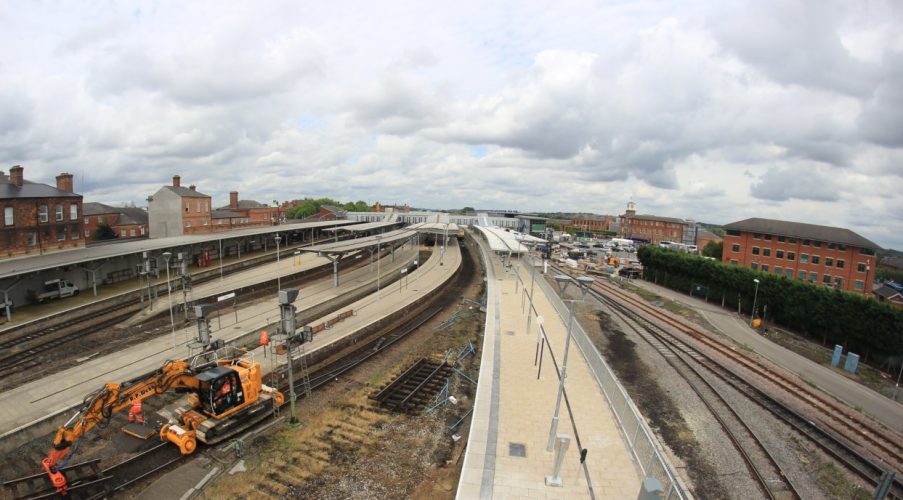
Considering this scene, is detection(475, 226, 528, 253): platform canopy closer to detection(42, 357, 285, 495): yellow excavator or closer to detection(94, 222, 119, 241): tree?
detection(42, 357, 285, 495): yellow excavator

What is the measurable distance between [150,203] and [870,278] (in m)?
87.1

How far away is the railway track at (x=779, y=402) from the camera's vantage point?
50.4 ft

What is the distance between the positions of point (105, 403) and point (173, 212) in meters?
49.9

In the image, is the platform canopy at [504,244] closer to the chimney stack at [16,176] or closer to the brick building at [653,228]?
the chimney stack at [16,176]

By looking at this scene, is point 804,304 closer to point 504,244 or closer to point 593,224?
point 504,244

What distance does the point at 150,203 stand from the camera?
54688 mm

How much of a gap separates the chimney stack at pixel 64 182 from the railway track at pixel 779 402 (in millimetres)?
51255

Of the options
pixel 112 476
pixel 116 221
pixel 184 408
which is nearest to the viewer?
pixel 112 476

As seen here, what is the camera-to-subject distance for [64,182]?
3925cm

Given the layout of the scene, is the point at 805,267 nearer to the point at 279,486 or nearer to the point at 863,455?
the point at 863,455

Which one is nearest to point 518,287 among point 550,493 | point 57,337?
point 550,493

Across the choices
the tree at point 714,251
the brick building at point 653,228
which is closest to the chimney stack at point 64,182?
the tree at point 714,251

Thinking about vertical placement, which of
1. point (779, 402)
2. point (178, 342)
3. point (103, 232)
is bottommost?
point (779, 402)

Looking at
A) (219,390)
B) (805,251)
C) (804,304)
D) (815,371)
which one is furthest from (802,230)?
(219,390)
